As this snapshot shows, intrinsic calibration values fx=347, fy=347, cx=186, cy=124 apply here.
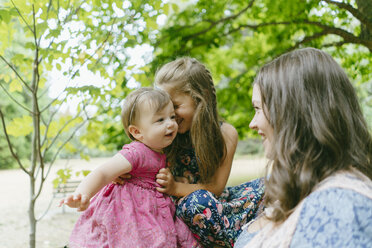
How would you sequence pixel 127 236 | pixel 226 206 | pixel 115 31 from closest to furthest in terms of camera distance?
pixel 127 236, pixel 226 206, pixel 115 31

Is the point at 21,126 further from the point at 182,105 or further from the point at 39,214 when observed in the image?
the point at 39,214

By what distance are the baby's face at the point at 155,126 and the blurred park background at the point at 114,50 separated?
600 millimetres

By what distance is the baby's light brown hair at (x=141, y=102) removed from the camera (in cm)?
169

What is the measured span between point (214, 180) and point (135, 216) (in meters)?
0.53

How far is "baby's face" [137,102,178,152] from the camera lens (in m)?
1.69

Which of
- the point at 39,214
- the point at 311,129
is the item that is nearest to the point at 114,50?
the point at 311,129

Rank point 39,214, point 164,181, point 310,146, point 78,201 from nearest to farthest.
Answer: point 310,146
point 78,201
point 164,181
point 39,214

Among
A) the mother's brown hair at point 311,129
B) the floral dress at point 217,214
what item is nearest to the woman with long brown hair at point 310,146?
the mother's brown hair at point 311,129

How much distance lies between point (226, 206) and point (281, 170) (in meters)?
0.70

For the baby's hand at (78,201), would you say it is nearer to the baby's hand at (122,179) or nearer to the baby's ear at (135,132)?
the baby's hand at (122,179)

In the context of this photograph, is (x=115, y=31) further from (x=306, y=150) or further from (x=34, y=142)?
(x=306, y=150)

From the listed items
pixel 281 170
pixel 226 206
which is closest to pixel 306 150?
pixel 281 170

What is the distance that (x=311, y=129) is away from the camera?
1.11m

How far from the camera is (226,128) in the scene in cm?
203
